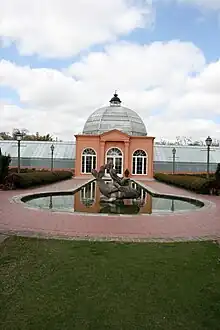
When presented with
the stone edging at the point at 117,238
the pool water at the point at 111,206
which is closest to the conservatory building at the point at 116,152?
the pool water at the point at 111,206

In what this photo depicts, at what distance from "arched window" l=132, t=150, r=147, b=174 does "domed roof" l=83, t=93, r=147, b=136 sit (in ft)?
11.8

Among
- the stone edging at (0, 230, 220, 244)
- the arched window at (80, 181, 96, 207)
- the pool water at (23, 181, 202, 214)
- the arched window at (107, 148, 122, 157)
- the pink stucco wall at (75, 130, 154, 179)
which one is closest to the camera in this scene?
the stone edging at (0, 230, 220, 244)

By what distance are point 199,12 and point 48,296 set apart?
33.2ft

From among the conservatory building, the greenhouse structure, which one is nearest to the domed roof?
the conservatory building

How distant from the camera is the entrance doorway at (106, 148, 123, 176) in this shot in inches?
1439

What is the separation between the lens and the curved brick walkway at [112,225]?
7.33 meters

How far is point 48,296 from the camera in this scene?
3.84 metres

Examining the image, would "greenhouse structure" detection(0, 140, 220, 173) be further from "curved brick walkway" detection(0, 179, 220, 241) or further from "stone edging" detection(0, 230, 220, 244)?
"stone edging" detection(0, 230, 220, 244)

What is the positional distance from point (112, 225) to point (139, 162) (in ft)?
94.1

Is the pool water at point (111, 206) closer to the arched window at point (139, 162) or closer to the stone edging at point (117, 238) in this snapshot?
the stone edging at point (117, 238)

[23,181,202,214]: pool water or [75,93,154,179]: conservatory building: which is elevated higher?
[75,93,154,179]: conservatory building

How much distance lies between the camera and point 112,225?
848 centimetres

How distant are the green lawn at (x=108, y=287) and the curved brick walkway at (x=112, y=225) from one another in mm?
1118

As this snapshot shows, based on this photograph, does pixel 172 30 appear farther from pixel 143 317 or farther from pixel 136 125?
pixel 136 125
